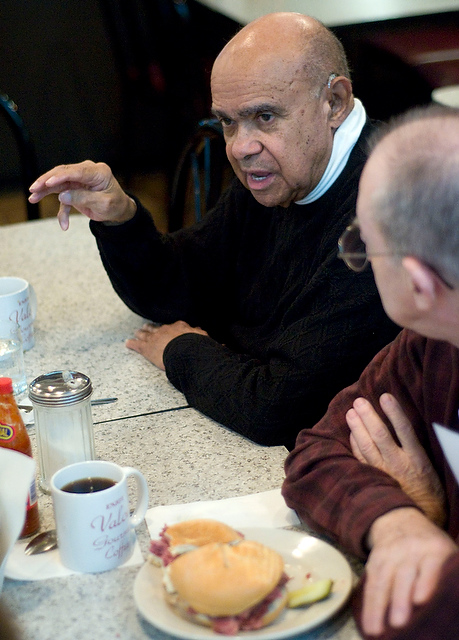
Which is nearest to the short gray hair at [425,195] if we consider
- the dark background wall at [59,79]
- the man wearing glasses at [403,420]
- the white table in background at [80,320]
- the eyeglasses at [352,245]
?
the man wearing glasses at [403,420]

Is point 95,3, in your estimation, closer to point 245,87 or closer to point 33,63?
point 33,63

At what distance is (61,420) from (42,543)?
194mm

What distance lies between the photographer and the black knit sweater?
4.63 ft

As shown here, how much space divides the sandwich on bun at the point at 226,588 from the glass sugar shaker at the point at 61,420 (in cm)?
35

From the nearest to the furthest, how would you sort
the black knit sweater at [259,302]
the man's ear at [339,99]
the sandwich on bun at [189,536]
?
the sandwich on bun at [189,536], the black knit sweater at [259,302], the man's ear at [339,99]

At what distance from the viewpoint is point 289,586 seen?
89 centimetres

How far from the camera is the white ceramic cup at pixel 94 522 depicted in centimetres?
93

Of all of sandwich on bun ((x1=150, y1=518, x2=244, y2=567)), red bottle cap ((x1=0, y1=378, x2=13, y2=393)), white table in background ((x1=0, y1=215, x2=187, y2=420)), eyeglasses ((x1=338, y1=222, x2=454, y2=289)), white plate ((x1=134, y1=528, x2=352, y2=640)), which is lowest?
white table in background ((x1=0, y1=215, x2=187, y2=420))

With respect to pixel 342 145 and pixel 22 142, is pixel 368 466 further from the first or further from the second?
pixel 22 142

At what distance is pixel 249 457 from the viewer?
1.24 meters

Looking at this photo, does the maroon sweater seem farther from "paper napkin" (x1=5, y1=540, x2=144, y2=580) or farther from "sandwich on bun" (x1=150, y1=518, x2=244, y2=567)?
"paper napkin" (x1=5, y1=540, x2=144, y2=580)

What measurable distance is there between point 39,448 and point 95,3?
4326 mm

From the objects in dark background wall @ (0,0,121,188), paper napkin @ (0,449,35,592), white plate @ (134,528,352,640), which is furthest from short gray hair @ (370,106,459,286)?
dark background wall @ (0,0,121,188)

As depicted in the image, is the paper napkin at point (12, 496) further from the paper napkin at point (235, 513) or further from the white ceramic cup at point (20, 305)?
the white ceramic cup at point (20, 305)
